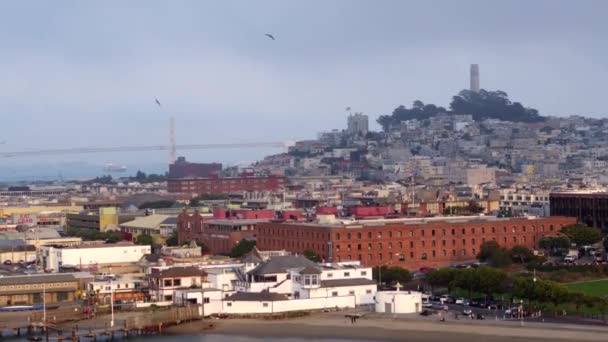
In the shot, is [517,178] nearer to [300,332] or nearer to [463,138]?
[463,138]

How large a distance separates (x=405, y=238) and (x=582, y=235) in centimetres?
698

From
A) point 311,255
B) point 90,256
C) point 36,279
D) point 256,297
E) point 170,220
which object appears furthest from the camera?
point 170,220

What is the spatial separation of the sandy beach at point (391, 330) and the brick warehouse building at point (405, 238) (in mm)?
10877

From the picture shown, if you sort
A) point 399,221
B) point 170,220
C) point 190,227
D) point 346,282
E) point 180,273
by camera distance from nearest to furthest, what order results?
point 346,282, point 180,273, point 399,221, point 190,227, point 170,220

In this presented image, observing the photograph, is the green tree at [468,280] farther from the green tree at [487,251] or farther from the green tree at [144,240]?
the green tree at [144,240]

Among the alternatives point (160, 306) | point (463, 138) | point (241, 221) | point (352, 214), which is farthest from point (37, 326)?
point (463, 138)

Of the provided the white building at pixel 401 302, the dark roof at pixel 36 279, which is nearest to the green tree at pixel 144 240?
the dark roof at pixel 36 279

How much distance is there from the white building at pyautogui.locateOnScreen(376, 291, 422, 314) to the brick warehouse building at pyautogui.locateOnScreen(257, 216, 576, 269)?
33.8 feet

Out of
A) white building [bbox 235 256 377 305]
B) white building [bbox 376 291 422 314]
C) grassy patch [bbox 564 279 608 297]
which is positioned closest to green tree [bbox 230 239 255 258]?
white building [bbox 235 256 377 305]

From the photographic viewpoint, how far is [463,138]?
560ft

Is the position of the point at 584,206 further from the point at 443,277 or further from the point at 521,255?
the point at 443,277

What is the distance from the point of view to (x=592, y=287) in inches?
1538

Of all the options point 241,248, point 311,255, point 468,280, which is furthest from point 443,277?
point 241,248

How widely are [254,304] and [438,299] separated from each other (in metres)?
5.10
